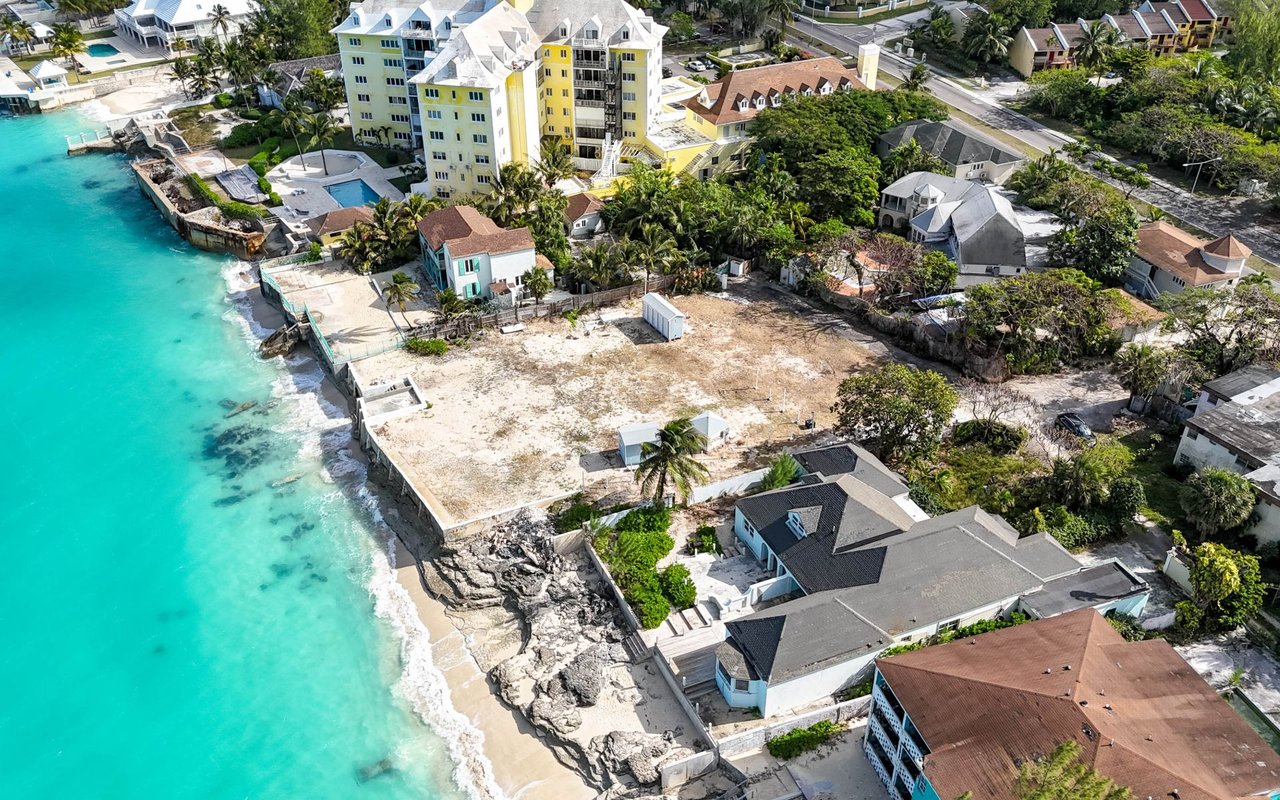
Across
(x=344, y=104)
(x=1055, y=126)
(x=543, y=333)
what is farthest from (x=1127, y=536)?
(x=344, y=104)

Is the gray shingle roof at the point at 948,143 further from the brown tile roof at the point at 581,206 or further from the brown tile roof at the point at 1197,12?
the brown tile roof at the point at 1197,12

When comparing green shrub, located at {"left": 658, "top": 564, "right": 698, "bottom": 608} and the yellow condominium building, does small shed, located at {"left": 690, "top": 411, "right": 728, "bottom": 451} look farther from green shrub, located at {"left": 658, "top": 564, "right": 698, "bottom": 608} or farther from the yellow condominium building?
the yellow condominium building

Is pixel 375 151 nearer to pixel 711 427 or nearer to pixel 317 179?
pixel 317 179

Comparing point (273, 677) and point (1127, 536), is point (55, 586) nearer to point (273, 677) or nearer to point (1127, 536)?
point (273, 677)

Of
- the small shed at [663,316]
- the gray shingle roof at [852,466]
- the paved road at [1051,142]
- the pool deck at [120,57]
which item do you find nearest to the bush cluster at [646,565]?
the gray shingle roof at [852,466]

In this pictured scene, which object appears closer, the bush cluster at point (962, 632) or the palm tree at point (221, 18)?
the bush cluster at point (962, 632)

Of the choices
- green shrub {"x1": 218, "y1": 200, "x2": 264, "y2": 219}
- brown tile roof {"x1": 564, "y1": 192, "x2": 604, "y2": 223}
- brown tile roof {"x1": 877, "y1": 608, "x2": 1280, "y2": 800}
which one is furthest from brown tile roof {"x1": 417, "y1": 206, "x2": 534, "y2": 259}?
brown tile roof {"x1": 877, "y1": 608, "x2": 1280, "y2": 800}
